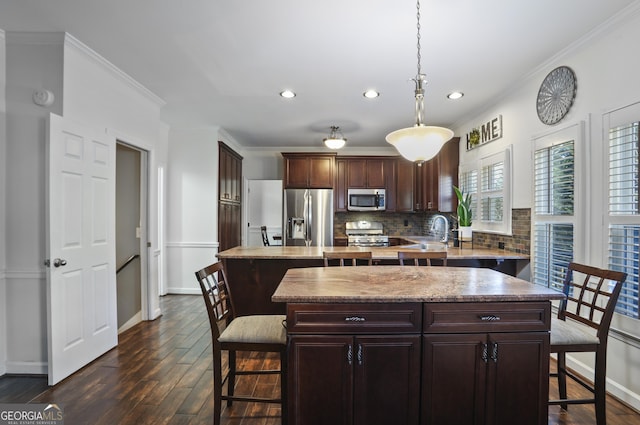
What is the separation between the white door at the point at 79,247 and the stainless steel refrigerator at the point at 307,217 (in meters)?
2.94

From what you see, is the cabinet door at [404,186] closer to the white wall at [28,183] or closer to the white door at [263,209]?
the white door at [263,209]

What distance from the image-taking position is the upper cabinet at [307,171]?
5617 mm

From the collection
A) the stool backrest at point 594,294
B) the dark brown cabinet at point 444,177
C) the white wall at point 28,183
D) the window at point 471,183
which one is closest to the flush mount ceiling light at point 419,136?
the stool backrest at point 594,294

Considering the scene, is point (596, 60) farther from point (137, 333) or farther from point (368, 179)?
point (137, 333)

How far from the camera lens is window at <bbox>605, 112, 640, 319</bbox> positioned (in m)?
2.02

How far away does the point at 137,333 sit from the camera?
3322 millimetres

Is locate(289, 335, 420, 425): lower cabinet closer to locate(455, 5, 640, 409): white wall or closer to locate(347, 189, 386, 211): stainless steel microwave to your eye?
locate(455, 5, 640, 409): white wall

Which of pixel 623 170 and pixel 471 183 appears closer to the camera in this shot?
pixel 623 170

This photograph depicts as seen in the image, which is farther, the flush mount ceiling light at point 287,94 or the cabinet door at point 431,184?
the cabinet door at point 431,184

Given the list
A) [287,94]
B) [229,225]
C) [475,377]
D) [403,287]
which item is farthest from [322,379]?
[229,225]

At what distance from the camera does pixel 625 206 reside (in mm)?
2090

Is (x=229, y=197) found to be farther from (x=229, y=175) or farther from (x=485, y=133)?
(x=485, y=133)

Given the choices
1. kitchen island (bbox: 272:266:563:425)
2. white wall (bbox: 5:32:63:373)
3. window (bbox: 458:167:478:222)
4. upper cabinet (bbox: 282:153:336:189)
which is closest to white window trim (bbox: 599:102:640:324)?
kitchen island (bbox: 272:266:563:425)

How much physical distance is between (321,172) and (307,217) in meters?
0.85
